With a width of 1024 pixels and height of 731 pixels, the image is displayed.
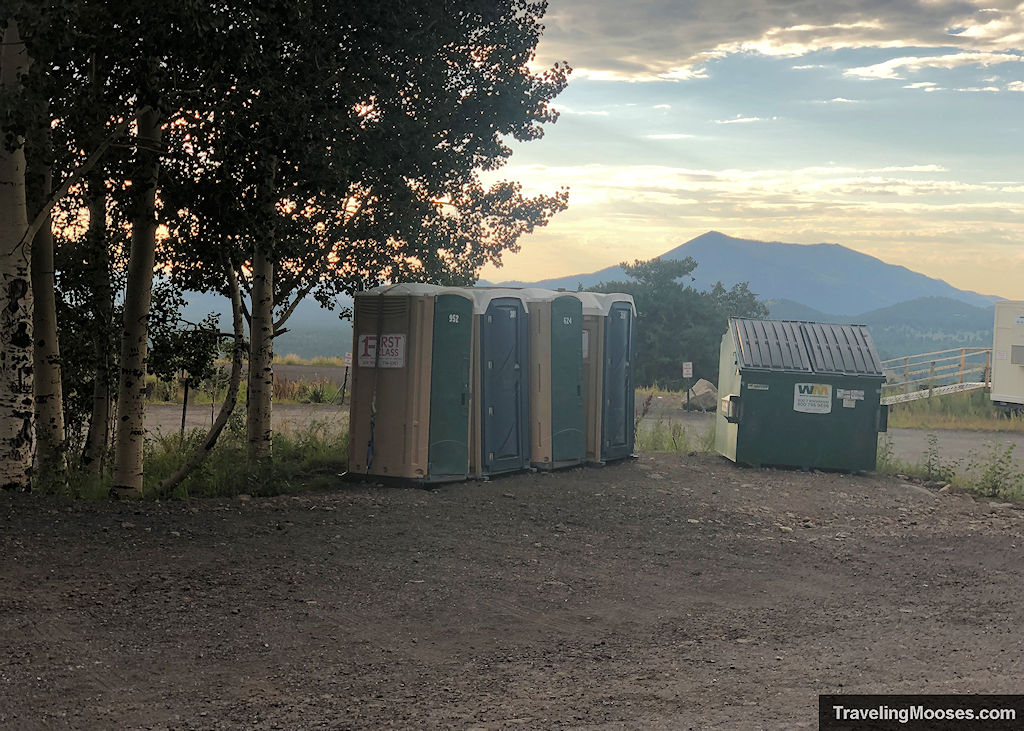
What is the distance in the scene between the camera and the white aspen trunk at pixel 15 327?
826cm

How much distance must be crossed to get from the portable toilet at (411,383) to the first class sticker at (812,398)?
494cm

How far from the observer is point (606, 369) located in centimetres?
1305

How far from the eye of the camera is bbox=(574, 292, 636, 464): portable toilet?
1300cm

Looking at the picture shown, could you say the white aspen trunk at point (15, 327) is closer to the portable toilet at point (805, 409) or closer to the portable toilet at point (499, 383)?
the portable toilet at point (499, 383)

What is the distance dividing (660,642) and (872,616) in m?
1.65

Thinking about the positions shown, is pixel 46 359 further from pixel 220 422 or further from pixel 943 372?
pixel 943 372

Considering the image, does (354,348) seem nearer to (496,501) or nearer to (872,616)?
(496,501)

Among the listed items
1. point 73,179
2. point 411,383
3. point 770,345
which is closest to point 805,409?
point 770,345

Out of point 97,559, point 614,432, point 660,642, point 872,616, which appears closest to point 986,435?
point 614,432

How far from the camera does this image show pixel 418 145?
10.4 meters

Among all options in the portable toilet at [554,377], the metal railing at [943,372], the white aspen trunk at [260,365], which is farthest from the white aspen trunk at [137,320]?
the metal railing at [943,372]

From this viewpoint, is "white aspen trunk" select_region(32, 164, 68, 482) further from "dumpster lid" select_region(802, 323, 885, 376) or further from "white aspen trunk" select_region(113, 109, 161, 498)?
"dumpster lid" select_region(802, 323, 885, 376)

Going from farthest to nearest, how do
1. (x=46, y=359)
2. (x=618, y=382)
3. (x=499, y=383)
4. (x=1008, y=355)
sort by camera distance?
(x=1008, y=355) → (x=618, y=382) → (x=499, y=383) → (x=46, y=359)

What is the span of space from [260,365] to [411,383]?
1.84m
